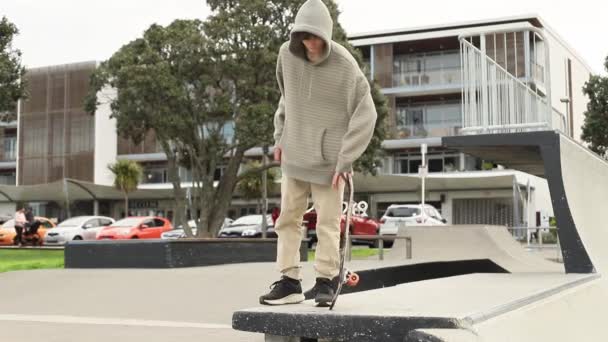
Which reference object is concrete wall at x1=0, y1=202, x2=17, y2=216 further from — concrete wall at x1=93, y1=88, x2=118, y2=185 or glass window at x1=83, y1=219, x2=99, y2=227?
glass window at x1=83, y1=219, x2=99, y2=227

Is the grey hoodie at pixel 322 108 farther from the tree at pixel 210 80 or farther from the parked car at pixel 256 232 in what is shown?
the parked car at pixel 256 232

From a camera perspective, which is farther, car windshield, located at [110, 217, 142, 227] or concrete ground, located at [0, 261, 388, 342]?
car windshield, located at [110, 217, 142, 227]

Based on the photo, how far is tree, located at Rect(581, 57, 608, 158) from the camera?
3291 cm

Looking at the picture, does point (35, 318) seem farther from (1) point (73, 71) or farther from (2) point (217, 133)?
(1) point (73, 71)

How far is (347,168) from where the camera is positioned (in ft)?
13.5

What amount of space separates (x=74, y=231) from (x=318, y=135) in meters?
27.3

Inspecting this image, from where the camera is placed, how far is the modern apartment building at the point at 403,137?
3994cm

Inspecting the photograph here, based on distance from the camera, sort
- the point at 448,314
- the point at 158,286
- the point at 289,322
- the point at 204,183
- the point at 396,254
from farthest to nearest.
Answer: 1. the point at 204,183
2. the point at 396,254
3. the point at 158,286
4. the point at 289,322
5. the point at 448,314

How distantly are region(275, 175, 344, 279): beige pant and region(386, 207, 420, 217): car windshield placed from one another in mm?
24785

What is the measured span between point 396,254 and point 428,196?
1101 inches

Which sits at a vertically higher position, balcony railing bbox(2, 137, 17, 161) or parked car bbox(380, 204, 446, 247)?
balcony railing bbox(2, 137, 17, 161)

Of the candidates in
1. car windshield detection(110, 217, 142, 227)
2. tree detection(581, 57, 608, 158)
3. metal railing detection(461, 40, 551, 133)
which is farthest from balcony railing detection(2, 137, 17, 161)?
metal railing detection(461, 40, 551, 133)

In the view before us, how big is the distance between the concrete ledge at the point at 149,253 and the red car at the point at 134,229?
16373 millimetres

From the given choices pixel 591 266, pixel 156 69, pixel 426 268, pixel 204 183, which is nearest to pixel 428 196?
pixel 204 183
